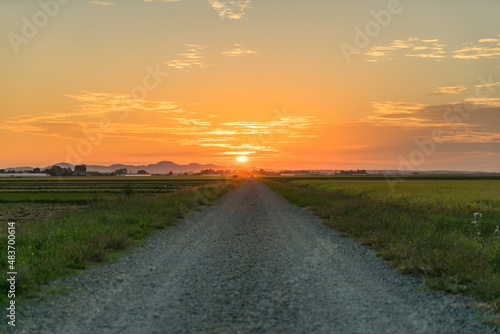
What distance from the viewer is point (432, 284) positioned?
8352 mm

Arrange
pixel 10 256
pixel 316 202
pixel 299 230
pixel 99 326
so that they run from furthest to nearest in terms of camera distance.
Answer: pixel 316 202 < pixel 299 230 < pixel 10 256 < pixel 99 326

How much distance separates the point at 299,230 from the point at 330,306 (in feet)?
35.0

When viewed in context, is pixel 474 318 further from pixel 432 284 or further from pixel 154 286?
pixel 154 286

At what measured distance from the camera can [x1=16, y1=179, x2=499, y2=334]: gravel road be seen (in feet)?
20.1

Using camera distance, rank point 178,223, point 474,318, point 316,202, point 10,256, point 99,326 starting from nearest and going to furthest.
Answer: point 99,326
point 474,318
point 10,256
point 178,223
point 316,202

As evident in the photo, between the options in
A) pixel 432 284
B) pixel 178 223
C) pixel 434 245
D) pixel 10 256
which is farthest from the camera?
pixel 178 223

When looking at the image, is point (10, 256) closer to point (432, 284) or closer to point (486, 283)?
point (432, 284)

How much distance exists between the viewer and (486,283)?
783 cm

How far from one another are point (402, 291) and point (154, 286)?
17.1 ft

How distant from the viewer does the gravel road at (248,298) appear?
6117mm

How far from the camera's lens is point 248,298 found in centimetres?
749

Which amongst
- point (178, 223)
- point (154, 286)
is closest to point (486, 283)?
point (154, 286)

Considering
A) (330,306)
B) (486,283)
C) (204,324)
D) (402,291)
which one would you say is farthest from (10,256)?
(486,283)

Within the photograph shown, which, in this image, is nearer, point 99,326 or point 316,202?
point 99,326
